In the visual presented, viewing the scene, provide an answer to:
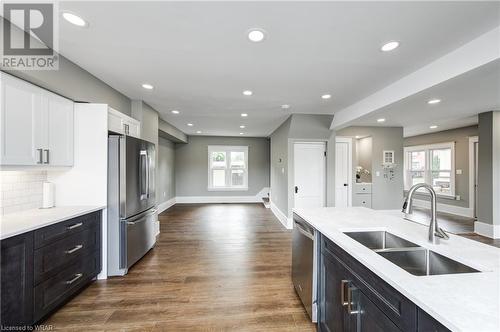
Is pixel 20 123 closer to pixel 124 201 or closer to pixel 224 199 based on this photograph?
pixel 124 201

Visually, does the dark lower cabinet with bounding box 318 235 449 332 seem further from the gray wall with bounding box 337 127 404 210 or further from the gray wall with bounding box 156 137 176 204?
the gray wall with bounding box 156 137 176 204

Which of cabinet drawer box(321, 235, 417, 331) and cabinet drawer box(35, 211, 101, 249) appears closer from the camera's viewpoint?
cabinet drawer box(321, 235, 417, 331)

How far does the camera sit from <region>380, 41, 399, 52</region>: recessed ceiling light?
191 centimetres

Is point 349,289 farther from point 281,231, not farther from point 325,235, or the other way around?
point 281,231

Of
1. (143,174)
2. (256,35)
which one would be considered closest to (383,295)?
(256,35)

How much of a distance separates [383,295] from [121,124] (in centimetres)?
341

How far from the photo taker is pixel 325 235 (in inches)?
63.4

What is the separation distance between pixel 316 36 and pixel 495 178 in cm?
506

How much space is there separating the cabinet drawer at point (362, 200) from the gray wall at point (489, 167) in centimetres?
204

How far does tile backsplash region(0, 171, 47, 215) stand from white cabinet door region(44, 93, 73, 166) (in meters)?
0.37

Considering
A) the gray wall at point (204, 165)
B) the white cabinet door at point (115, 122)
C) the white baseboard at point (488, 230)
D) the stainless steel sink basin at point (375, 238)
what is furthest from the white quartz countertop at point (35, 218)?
the white baseboard at point (488, 230)

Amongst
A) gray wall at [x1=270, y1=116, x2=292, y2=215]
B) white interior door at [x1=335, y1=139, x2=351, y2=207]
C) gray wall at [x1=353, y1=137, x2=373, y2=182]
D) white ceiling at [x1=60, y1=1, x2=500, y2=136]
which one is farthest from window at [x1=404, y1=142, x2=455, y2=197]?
white ceiling at [x1=60, y1=1, x2=500, y2=136]

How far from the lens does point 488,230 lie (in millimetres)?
4086

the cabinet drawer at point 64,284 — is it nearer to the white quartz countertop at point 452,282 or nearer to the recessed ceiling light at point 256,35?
the white quartz countertop at point 452,282
